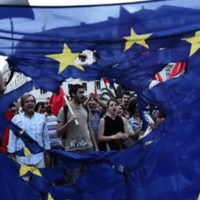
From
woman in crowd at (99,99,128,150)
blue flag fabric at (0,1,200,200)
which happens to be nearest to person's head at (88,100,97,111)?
woman in crowd at (99,99,128,150)

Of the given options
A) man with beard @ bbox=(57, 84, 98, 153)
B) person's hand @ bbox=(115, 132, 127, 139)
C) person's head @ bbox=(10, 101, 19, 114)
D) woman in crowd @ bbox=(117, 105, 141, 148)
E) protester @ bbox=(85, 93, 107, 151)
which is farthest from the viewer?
protester @ bbox=(85, 93, 107, 151)

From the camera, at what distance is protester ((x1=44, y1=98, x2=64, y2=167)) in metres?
6.73

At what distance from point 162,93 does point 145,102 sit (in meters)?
0.19

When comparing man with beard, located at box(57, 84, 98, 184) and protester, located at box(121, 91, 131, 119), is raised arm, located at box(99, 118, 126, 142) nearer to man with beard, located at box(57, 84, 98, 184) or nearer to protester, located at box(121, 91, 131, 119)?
man with beard, located at box(57, 84, 98, 184)

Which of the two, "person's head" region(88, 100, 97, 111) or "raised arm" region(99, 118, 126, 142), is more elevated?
"person's head" region(88, 100, 97, 111)

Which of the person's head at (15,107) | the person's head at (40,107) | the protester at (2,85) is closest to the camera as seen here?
the protester at (2,85)

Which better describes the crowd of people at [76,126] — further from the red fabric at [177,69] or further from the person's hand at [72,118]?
the red fabric at [177,69]

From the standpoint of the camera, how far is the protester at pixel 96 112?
7.19 meters

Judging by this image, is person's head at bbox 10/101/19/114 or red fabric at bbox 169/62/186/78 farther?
red fabric at bbox 169/62/186/78

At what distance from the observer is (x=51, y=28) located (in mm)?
6672

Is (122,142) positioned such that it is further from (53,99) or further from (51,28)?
(51,28)

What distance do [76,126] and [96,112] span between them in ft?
1.34

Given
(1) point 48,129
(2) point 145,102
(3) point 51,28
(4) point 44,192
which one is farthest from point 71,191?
(3) point 51,28

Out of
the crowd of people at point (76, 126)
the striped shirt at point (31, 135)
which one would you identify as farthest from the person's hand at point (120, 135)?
the striped shirt at point (31, 135)
